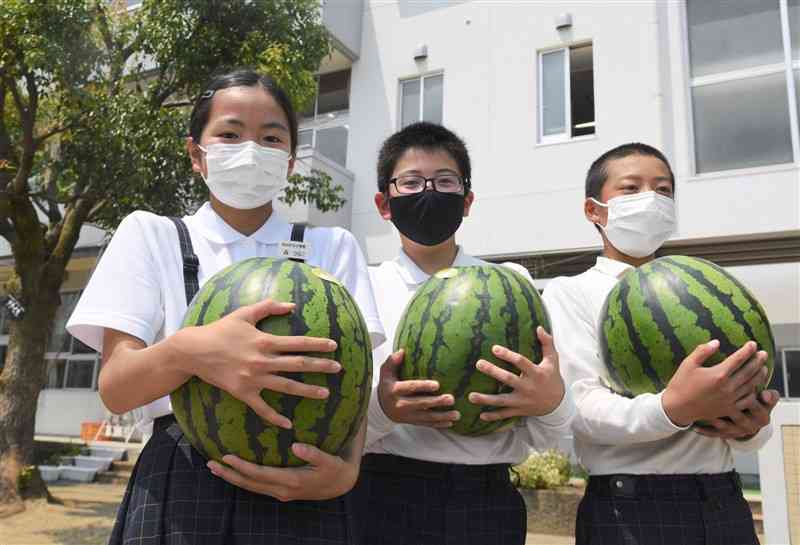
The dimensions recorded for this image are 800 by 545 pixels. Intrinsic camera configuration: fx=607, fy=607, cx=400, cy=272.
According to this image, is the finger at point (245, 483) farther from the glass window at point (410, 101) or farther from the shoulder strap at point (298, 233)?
the glass window at point (410, 101)

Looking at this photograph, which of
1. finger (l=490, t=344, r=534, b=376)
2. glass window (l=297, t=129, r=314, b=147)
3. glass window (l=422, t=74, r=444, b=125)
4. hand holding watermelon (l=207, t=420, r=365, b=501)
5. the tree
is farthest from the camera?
glass window (l=297, t=129, r=314, b=147)

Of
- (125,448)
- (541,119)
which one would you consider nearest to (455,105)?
(541,119)

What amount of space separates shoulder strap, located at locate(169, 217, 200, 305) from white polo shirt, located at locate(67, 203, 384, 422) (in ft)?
0.05

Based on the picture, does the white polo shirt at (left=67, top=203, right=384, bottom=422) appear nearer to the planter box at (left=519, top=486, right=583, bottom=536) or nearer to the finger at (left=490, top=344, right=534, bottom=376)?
the finger at (left=490, top=344, right=534, bottom=376)

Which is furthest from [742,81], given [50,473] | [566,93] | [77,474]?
[50,473]

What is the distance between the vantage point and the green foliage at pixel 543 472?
29.1 ft

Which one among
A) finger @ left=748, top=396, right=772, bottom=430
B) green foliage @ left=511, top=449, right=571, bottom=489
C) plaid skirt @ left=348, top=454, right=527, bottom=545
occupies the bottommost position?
green foliage @ left=511, top=449, right=571, bottom=489

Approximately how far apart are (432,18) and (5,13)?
28.5 feet

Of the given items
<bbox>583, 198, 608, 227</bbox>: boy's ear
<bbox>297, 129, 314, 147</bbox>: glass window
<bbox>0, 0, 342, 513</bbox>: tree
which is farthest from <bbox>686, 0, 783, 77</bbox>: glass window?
<bbox>583, 198, 608, 227</bbox>: boy's ear

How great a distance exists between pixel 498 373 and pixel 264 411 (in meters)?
0.76

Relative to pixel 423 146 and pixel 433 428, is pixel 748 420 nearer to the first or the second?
pixel 433 428

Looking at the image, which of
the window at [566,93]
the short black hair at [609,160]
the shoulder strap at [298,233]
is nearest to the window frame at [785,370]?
the window at [566,93]

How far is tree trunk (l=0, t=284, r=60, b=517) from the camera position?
954 cm

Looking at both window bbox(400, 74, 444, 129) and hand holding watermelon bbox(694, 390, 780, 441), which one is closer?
hand holding watermelon bbox(694, 390, 780, 441)
